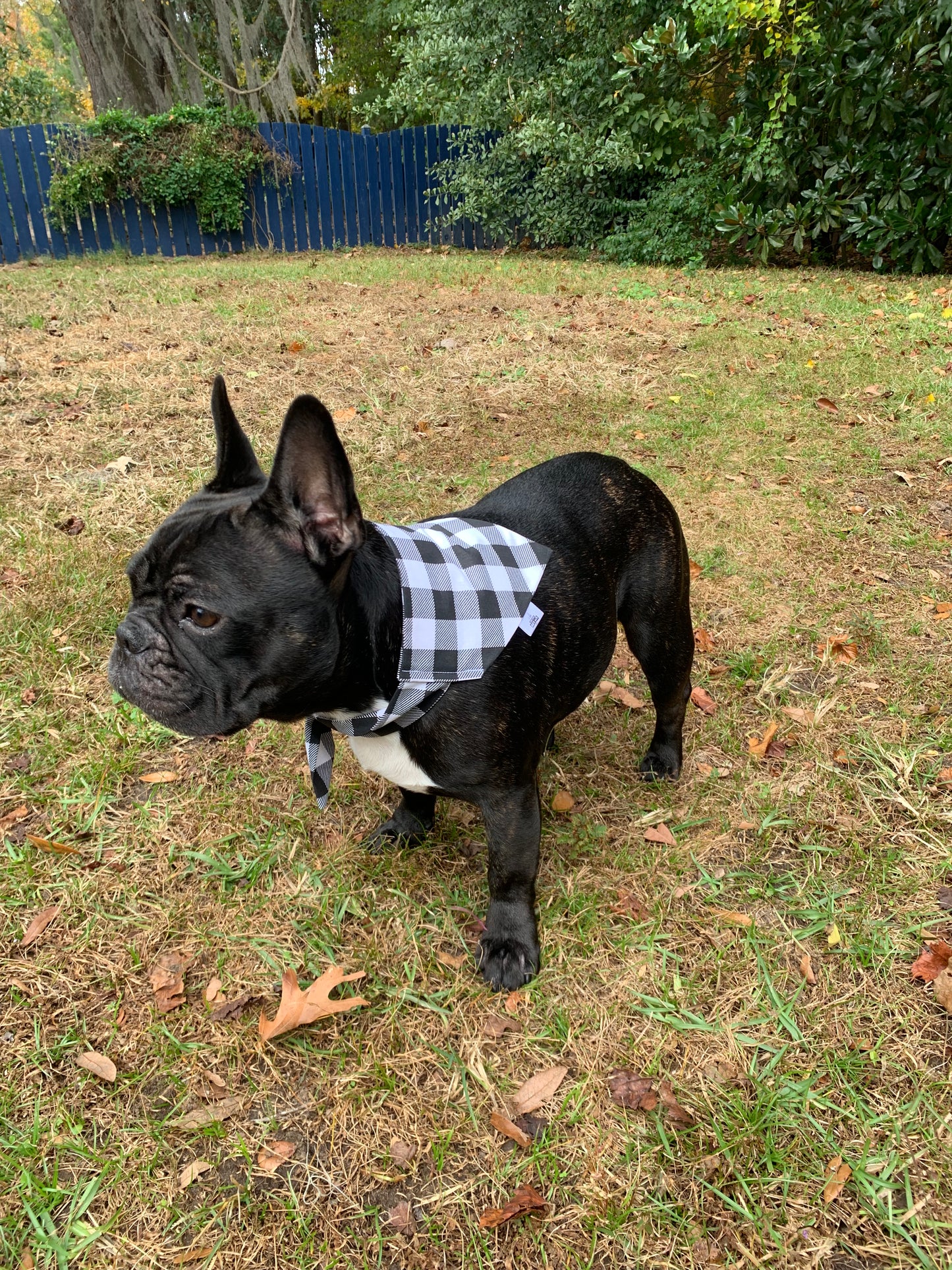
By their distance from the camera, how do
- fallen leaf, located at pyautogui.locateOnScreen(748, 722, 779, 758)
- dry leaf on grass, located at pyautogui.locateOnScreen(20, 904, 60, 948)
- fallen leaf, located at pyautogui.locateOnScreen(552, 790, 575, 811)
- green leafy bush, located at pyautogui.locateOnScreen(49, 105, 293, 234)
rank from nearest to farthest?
dry leaf on grass, located at pyautogui.locateOnScreen(20, 904, 60, 948), fallen leaf, located at pyautogui.locateOnScreen(552, 790, 575, 811), fallen leaf, located at pyautogui.locateOnScreen(748, 722, 779, 758), green leafy bush, located at pyautogui.locateOnScreen(49, 105, 293, 234)

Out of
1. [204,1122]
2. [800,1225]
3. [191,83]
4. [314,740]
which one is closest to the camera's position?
[800,1225]

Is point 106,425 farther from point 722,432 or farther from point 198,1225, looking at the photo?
point 198,1225

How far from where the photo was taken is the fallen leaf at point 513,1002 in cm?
243

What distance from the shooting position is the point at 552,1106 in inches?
84.9

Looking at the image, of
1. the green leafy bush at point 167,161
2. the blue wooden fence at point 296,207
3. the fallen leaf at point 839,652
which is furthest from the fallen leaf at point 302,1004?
the blue wooden fence at point 296,207

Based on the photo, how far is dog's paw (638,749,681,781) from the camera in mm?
3332

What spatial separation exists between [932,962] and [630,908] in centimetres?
93

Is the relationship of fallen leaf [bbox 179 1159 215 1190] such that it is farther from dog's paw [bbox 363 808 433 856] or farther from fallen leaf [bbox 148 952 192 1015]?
dog's paw [bbox 363 808 433 856]

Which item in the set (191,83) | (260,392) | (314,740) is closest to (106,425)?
(260,392)

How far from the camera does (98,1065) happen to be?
2252mm

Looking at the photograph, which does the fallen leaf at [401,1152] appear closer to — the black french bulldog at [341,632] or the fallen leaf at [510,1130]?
the fallen leaf at [510,1130]

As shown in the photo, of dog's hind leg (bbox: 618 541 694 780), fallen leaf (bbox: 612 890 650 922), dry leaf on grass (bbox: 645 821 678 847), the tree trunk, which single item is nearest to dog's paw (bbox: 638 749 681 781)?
dog's hind leg (bbox: 618 541 694 780)

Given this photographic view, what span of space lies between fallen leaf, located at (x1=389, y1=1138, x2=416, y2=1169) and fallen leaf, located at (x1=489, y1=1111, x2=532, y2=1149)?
0.22 m

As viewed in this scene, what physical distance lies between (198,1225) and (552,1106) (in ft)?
3.00
